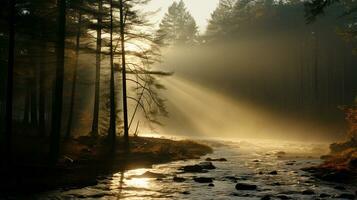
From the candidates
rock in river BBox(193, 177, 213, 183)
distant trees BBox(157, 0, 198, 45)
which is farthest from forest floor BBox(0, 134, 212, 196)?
distant trees BBox(157, 0, 198, 45)

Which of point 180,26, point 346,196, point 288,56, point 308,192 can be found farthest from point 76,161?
point 180,26

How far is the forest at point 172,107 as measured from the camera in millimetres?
19297

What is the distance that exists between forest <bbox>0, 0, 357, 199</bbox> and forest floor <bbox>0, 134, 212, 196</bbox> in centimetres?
9

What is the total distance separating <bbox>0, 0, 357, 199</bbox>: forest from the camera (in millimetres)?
19297

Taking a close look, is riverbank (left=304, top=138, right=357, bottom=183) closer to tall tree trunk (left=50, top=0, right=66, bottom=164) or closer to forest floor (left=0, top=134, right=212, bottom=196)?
forest floor (left=0, top=134, right=212, bottom=196)

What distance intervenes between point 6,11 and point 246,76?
6439 cm

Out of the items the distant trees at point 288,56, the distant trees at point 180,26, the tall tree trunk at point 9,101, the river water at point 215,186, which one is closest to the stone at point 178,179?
the river water at point 215,186

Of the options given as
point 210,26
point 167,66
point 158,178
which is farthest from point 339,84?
point 158,178

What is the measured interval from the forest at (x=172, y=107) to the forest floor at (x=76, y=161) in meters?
0.09

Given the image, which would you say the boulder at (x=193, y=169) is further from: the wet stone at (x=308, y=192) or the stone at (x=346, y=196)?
the stone at (x=346, y=196)

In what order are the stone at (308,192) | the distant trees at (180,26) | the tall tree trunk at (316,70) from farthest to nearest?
the distant trees at (180,26), the tall tree trunk at (316,70), the stone at (308,192)

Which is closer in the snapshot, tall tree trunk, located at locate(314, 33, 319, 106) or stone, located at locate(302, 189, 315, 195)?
stone, located at locate(302, 189, 315, 195)

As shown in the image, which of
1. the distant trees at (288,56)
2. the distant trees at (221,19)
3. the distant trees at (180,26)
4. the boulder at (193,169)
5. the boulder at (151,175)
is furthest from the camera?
the distant trees at (180,26)

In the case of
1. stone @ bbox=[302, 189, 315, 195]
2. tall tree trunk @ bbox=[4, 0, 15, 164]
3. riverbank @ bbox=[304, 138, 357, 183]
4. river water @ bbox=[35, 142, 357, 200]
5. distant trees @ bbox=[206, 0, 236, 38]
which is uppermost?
distant trees @ bbox=[206, 0, 236, 38]
